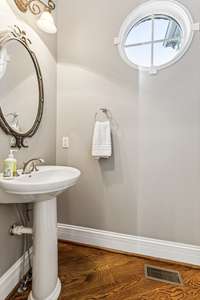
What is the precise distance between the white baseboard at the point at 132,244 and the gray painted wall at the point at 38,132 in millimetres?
600

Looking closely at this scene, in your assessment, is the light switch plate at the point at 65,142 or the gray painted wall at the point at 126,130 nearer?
the gray painted wall at the point at 126,130

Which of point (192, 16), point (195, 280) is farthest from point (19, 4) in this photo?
point (195, 280)

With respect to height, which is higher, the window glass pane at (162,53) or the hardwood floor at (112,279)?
the window glass pane at (162,53)

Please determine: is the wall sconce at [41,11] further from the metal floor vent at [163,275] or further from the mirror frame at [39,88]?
the metal floor vent at [163,275]

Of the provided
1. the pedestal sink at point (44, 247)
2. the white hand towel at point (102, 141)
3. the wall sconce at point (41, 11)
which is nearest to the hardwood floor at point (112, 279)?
the pedestal sink at point (44, 247)

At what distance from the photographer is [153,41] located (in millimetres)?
1700

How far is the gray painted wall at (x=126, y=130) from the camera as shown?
1566mm

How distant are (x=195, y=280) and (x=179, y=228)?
370mm

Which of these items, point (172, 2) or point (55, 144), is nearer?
point (172, 2)

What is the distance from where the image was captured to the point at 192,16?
4.96ft

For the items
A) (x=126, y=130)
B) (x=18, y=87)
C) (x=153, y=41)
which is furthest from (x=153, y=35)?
(x=18, y=87)

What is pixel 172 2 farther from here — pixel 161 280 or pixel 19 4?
pixel 161 280

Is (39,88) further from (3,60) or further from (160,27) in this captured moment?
(160,27)

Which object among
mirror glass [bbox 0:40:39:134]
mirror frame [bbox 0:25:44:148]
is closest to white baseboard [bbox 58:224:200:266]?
mirror frame [bbox 0:25:44:148]
